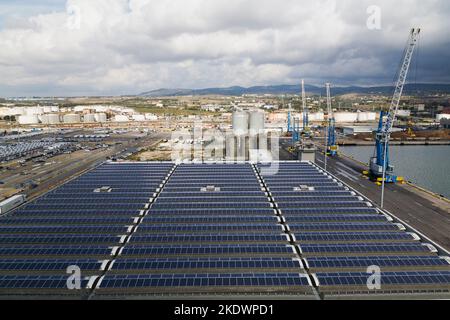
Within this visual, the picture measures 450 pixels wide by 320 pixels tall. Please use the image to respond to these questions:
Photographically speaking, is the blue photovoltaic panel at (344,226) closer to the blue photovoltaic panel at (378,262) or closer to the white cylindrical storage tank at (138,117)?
the blue photovoltaic panel at (378,262)

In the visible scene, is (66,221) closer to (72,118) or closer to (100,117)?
(100,117)

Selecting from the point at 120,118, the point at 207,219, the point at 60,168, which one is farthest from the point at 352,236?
the point at 120,118

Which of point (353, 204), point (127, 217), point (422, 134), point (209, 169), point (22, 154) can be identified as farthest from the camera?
point (422, 134)

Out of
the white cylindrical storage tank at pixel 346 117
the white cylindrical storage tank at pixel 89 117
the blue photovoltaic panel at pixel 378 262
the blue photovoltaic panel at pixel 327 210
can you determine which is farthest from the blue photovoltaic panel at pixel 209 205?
the white cylindrical storage tank at pixel 89 117

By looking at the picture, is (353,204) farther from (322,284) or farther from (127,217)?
(127,217)

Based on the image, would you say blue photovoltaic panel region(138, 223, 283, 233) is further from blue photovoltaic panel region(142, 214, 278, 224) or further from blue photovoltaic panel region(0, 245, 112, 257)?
blue photovoltaic panel region(0, 245, 112, 257)

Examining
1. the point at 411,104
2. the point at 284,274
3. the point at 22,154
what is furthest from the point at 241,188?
the point at 411,104
